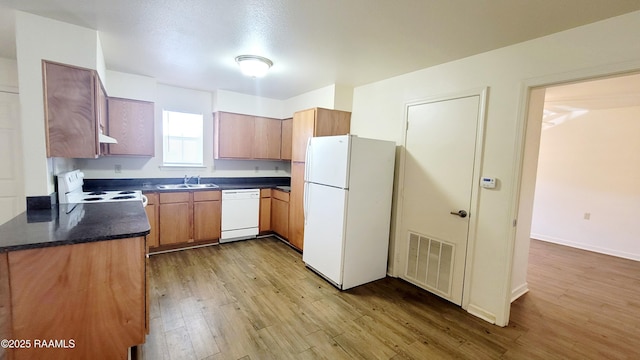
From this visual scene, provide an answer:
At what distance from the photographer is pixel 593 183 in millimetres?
4727

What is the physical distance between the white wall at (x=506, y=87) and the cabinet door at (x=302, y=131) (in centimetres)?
152

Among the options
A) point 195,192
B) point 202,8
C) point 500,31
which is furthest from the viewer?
point 195,192

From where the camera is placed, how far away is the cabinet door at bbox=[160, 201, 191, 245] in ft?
12.3

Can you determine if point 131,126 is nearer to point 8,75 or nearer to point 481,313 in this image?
point 8,75

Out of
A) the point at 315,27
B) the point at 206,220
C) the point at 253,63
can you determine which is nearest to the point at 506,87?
the point at 315,27

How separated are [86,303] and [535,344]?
327 cm

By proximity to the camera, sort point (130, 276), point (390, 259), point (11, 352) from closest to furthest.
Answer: point (11, 352) < point (130, 276) < point (390, 259)

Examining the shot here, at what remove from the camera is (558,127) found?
16.9 ft

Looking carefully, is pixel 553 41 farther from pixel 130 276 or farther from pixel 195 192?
pixel 195 192

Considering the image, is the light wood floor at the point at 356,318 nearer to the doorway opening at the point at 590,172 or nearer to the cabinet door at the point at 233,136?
the doorway opening at the point at 590,172

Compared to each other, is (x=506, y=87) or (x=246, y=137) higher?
(x=506, y=87)

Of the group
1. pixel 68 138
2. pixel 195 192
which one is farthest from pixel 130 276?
pixel 195 192

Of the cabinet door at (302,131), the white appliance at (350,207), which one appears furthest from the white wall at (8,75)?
the white appliance at (350,207)

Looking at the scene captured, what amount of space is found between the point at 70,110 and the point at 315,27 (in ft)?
7.01
